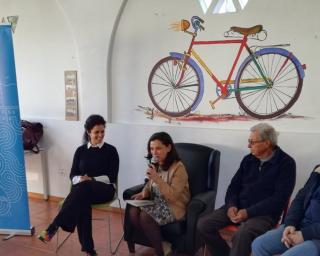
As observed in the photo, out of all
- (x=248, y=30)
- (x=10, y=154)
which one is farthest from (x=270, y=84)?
(x=10, y=154)

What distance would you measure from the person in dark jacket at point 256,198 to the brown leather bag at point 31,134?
2.45 meters

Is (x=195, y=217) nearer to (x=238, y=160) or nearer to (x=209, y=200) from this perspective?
(x=209, y=200)

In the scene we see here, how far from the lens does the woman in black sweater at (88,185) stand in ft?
8.66

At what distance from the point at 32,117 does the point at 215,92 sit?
8.08 ft

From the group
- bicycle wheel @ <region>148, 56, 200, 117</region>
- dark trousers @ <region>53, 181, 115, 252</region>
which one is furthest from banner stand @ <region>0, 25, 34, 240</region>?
bicycle wheel @ <region>148, 56, 200, 117</region>

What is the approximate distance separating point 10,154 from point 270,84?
97.4 inches

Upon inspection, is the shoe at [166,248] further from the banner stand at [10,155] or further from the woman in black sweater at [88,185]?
A: the banner stand at [10,155]

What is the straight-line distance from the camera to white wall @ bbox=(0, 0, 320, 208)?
111 inches

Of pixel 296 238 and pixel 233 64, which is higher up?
pixel 233 64

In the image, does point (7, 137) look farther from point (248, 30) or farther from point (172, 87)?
point (248, 30)

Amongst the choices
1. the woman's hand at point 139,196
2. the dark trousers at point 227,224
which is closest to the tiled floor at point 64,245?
the woman's hand at point 139,196

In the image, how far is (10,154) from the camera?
3.08 meters

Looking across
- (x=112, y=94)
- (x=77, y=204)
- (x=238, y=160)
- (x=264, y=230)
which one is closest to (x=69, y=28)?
(x=112, y=94)

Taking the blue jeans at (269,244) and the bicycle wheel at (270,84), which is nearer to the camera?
the blue jeans at (269,244)
